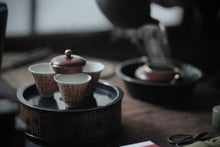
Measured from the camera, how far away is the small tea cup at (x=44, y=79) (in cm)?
113

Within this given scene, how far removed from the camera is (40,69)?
119cm

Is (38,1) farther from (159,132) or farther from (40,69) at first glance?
(159,132)

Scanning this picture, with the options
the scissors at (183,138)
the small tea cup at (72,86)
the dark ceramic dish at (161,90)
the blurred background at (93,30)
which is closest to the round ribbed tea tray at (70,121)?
the small tea cup at (72,86)

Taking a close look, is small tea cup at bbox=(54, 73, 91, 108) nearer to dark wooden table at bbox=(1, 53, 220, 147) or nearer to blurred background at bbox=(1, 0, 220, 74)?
dark wooden table at bbox=(1, 53, 220, 147)

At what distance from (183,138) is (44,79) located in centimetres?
53

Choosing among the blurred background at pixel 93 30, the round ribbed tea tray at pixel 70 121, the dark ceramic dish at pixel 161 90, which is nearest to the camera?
the round ribbed tea tray at pixel 70 121

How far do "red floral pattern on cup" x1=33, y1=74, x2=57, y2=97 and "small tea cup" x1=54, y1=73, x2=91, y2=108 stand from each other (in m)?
0.05

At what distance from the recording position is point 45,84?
115 centimetres

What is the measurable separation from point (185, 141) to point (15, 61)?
1.21 metres

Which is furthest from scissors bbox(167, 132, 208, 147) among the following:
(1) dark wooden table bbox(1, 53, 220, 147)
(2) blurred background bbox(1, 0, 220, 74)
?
(2) blurred background bbox(1, 0, 220, 74)

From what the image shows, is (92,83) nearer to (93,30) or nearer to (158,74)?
(158,74)

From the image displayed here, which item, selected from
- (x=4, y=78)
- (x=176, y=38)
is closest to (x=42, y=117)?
(x=4, y=78)

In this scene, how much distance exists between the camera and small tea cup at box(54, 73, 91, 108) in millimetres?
1047

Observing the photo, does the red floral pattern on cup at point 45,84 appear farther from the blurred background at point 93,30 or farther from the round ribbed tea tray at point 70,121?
the blurred background at point 93,30
